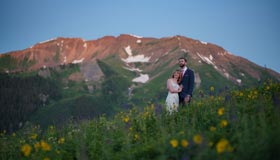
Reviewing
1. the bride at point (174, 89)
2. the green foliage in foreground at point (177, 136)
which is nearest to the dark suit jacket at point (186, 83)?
the bride at point (174, 89)

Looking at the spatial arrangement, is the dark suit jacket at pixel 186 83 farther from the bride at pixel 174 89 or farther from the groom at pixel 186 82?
the bride at pixel 174 89

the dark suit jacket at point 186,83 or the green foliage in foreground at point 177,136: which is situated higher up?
the dark suit jacket at point 186,83

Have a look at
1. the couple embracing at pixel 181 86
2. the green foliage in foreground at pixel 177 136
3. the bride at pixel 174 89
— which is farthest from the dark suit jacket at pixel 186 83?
the green foliage in foreground at pixel 177 136

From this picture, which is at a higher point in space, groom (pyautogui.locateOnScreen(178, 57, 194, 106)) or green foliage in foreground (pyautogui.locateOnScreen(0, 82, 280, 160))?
groom (pyautogui.locateOnScreen(178, 57, 194, 106))

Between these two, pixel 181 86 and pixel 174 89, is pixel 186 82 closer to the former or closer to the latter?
pixel 181 86

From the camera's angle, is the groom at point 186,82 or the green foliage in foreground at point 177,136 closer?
the green foliage in foreground at point 177,136

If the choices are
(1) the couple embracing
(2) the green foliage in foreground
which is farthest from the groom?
(2) the green foliage in foreground

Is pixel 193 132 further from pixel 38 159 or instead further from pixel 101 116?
pixel 101 116

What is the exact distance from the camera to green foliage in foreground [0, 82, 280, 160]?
16.7 ft

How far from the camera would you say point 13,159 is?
9.40 meters

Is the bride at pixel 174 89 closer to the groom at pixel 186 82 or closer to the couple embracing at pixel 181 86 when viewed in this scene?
the couple embracing at pixel 181 86

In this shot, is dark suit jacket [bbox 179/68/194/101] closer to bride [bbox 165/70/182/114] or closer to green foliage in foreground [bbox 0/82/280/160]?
bride [bbox 165/70/182/114]

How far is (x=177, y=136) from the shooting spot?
22.0ft

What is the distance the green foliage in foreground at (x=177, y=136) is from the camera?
5094 millimetres
